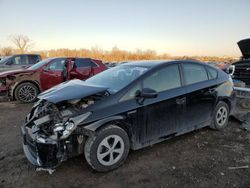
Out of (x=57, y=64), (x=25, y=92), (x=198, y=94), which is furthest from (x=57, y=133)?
(x=57, y=64)

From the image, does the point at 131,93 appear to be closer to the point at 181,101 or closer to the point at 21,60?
the point at 181,101

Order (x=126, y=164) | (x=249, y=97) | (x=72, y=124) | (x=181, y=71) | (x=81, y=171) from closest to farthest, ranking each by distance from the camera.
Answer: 1. (x=72, y=124)
2. (x=81, y=171)
3. (x=126, y=164)
4. (x=181, y=71)
5. (x=249, y=97)

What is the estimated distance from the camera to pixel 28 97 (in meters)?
7.65

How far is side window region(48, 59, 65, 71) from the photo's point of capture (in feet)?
26.9

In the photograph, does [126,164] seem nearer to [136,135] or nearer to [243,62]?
[136,135]

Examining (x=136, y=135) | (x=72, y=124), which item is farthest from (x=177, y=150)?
(x=72, y=124)

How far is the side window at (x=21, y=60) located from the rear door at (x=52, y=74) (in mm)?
4748

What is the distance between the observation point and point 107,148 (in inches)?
120

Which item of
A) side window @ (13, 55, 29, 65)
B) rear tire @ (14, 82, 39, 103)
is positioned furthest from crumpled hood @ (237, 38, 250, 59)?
side window @ (13, 55, 29, 65)

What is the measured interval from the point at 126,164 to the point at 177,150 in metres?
1.03

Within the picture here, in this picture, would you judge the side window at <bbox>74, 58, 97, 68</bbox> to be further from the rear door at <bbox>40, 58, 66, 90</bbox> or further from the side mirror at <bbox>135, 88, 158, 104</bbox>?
the side mirror at <bbox>135, 88, 158, 104</bbox>

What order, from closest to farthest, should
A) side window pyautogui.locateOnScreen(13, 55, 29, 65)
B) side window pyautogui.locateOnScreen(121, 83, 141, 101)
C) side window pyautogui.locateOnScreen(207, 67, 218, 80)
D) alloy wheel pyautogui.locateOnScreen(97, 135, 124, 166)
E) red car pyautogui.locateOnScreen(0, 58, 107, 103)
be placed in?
alloy wheel pyautogui.locateOnScreen(97, 135, 124, 166) < side window pyautogui.locateOnScreen(121, 83, 141, 101) < side window pyautogui.locateOnScreen(207, 67, 218, 80) < red car pyautogui.locateOnScreen(0, 58, 107, 103) < side window pyautogui.locateOnScreen(13, 55, 29, 65)

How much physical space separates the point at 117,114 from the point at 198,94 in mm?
1820

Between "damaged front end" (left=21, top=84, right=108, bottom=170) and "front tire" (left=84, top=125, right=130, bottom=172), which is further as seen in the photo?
"front tire" (left=84, top=125, right=130, bottom=172)
